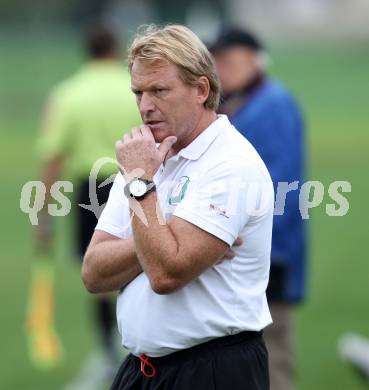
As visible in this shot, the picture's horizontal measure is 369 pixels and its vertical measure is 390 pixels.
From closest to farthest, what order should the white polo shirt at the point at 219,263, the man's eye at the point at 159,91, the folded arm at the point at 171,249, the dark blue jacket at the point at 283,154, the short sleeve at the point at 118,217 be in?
the folded arm at the point at 171,249 → the white polo shirt at the point at 219,263 → the man's eye at the point at 159,91 → the short sleeve at the point at 118,217 → the dark blue jacket at the point at 283,154

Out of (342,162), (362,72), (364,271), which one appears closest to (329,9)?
(362,72)

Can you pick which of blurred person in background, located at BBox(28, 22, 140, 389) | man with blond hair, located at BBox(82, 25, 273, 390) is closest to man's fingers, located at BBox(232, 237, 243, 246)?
man with blond hair, located at BBox(82, 25, 273, 390)

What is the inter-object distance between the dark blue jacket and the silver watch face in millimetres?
2384

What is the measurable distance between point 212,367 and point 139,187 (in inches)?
28.8

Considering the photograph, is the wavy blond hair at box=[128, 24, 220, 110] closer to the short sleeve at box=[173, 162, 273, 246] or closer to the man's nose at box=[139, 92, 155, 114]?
the man's nose at box=[139, 92, 155, 114]

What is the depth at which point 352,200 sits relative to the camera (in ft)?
60.9

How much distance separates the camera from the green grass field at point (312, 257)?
957cm

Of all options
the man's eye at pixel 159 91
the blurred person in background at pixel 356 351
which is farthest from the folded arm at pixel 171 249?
the blurred person in background at pixel 356 351

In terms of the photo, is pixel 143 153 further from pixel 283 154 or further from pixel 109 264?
pixel 283 154

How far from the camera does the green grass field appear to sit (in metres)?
9.57

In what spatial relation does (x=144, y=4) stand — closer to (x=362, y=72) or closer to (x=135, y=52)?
(x=362, y=72)

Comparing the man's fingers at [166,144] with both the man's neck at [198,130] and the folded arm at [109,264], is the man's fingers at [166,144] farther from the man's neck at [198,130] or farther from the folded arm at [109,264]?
the folded arm at [109,264]

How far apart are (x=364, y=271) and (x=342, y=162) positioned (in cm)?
1064

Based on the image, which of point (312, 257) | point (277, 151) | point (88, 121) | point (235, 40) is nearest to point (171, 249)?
point (277, 151)
